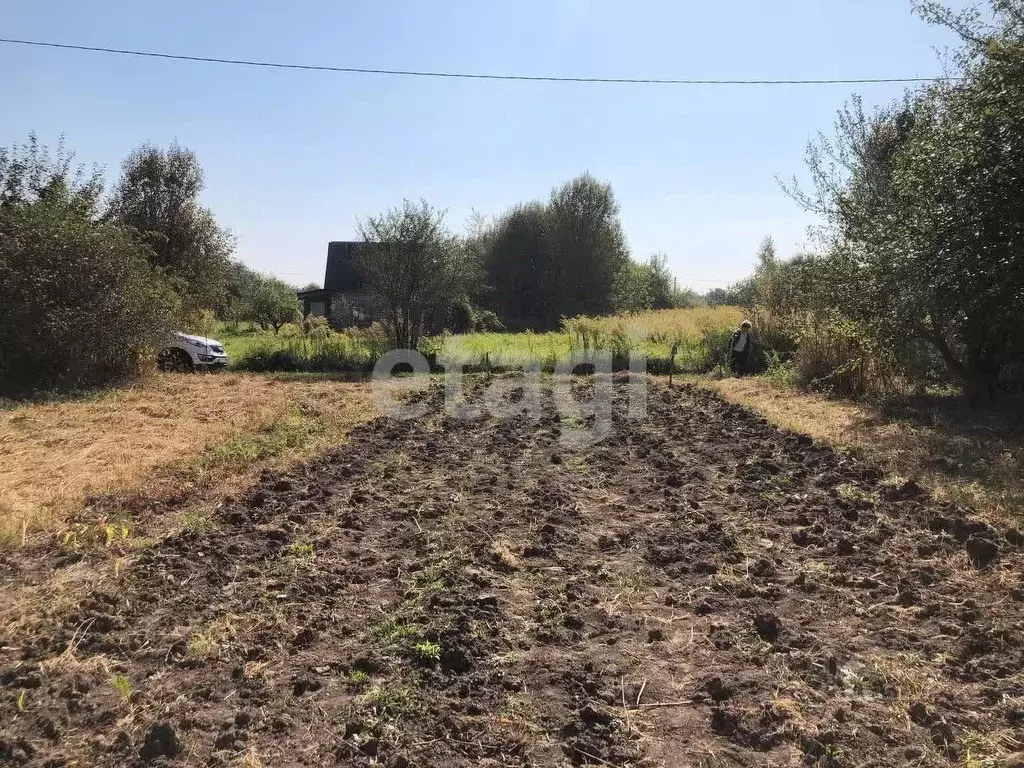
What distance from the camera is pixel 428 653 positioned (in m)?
2.92

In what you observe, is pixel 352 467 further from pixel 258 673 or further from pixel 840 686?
pixel 840 686

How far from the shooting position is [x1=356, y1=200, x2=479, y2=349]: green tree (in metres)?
16.0

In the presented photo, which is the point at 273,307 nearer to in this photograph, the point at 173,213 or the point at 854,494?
the point at 173,213

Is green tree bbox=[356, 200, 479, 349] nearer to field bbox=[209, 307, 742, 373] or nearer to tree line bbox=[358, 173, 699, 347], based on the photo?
field bbox=[209, 307, 742, 373]

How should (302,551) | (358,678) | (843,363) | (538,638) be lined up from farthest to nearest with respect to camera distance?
(843,363), (302,551), (538,638), (358,678)

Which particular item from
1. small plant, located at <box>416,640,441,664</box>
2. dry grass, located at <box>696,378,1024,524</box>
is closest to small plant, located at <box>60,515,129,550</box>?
small plant, located at <box>416,640,441,664</box>

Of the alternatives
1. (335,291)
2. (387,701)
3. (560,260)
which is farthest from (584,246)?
(387,701)

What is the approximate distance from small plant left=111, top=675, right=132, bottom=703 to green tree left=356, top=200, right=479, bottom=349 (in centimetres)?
1406

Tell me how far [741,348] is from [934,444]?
22.9 feet

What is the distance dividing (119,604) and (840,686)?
3439 mm

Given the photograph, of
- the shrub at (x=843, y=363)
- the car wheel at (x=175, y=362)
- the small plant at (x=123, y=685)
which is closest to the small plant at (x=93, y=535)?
the small plant at (x=123, y=685)

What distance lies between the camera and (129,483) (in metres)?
5.49

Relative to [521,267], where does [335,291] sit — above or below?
below

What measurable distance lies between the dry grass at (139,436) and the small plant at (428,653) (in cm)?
301
